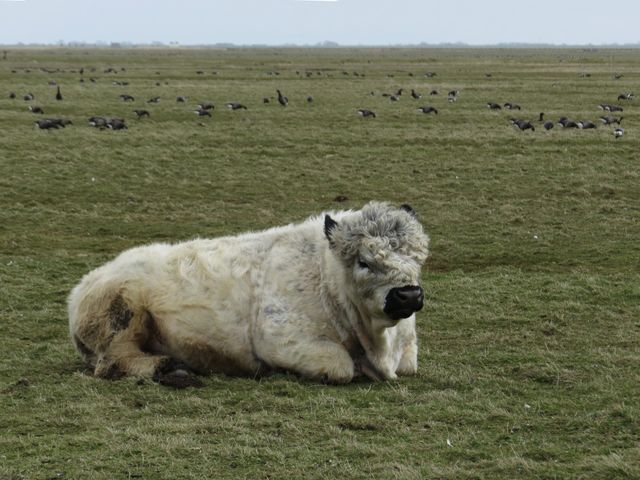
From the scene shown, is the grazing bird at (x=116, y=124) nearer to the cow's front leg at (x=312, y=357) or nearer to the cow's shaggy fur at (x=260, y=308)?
the cow's shaggy fur at (x=260, y=308)

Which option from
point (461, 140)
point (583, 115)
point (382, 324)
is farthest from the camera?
point (583, 115)

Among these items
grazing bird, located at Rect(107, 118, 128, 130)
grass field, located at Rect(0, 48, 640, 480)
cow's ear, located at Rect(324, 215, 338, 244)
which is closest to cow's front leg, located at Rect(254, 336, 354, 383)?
grass field, located at Rect(0, 48, 640, 480)

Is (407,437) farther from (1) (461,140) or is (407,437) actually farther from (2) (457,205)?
(1) (461,140)

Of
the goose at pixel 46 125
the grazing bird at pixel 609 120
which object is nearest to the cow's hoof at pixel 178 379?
the goose at pixel 46 125

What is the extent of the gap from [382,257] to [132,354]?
2.64 metres

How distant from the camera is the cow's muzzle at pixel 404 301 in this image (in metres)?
7.16

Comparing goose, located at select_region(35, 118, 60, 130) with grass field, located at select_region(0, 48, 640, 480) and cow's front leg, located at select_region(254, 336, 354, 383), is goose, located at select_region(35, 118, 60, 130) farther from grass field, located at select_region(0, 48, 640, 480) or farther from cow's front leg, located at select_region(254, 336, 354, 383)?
cow's front leg, located at select_region(254, 336, 354, 383)

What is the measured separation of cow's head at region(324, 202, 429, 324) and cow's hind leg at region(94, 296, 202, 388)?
1.77 m

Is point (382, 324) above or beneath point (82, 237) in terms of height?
above

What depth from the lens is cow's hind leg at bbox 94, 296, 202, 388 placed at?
26.6 ft

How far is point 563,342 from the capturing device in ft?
31.8

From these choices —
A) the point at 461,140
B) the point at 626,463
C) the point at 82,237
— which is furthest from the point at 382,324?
the point at 461,140

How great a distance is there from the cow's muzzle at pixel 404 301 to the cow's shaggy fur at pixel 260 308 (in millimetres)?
245

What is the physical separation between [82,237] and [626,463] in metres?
12.9
